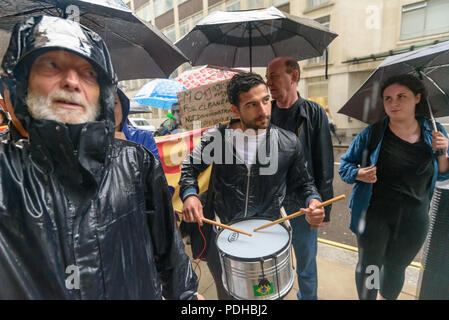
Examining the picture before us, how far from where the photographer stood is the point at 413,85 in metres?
1.92

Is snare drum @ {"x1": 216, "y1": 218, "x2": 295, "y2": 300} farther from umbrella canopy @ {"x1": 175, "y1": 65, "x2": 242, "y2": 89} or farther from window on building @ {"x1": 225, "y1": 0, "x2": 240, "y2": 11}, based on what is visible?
window on building @ {"x1": 225, "y1": 0, "x2": 240, "y2": 11}

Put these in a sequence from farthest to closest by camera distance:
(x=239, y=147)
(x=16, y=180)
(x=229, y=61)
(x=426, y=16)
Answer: (x=426, y=16) < (x=229, y=61) < (x=239, y=147) < (x=16, y=180)

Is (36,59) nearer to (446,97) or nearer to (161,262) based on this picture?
(161,262)

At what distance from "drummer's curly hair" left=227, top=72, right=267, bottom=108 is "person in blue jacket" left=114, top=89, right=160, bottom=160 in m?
0.75

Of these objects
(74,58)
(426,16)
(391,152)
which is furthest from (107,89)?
(426,16)

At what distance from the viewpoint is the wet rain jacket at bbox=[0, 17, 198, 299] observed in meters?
0.88

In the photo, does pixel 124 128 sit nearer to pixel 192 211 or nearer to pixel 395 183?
pixel 192 211

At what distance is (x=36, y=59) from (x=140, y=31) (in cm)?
142

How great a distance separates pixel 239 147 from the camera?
6.20 feet

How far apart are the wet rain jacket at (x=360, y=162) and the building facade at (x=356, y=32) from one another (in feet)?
43.6

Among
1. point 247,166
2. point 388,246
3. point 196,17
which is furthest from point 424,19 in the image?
point 247,166

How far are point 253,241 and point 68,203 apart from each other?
1.10 meters

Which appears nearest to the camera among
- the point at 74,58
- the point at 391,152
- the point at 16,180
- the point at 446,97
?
the point at 16,180

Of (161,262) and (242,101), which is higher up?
(242,101)
